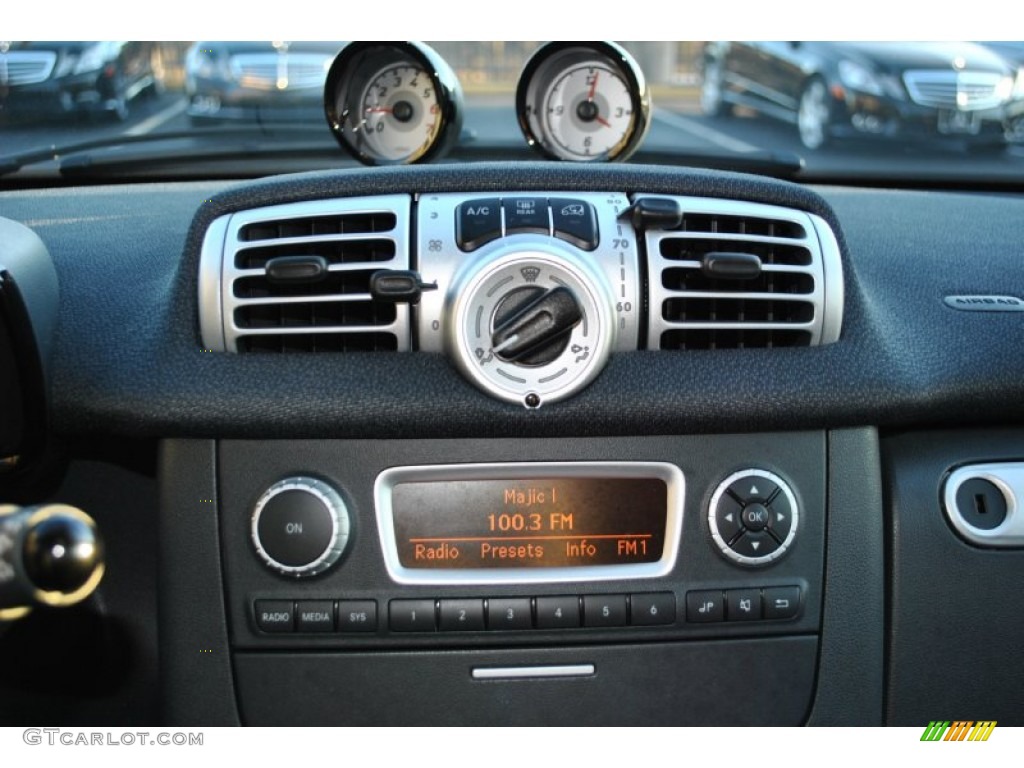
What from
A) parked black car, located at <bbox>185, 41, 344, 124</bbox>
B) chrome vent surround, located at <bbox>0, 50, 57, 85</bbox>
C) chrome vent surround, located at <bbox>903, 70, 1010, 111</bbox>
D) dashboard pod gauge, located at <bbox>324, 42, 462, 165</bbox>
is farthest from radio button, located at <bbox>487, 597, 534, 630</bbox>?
chrome vent surround, located at <bbox>903, 70, 1010, 111</bbox>

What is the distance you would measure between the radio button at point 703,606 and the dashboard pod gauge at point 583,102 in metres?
0.99

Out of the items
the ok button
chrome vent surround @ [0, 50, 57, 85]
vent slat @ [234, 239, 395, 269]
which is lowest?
the ok button

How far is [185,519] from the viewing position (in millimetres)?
2158

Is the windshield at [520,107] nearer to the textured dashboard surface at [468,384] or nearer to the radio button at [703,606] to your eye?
the textured dashboard surface at [468,384]

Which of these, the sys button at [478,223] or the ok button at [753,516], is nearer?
the sys button at [478,223]

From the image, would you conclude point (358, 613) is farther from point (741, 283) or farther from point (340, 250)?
point (741, 283)

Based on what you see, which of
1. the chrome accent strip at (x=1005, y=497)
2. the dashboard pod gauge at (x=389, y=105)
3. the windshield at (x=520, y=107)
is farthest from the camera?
the windshield at (x=520, y=107)

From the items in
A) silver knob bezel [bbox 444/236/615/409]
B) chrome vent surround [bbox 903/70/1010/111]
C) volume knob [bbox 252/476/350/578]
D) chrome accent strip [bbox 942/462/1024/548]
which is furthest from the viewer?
chrome vent surround [bbox 903/70/1010/111]

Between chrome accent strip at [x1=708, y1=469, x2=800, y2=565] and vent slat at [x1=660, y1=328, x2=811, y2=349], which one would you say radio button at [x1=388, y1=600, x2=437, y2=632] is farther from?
vent slat at [x1=660, y1=328, x2=811, y2=349]

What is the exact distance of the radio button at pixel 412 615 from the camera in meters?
2.10

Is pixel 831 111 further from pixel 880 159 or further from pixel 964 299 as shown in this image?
pixel 964 299

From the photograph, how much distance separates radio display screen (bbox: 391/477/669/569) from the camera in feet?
6.91

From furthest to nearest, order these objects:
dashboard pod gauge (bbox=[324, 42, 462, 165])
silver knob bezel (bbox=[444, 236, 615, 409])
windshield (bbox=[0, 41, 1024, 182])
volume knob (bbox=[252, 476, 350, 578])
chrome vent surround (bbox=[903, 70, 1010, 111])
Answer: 1. chrome vent surround (bbox=[903, 70, 1010, 111])
2. windshield (bbox=[0, 41, 1024, 182])
3. dashboard pod gauge (bbox=[324, 42, 462, 165])
4. volume knob (bbox=[252, 476, 350, 578])
5. silver knob bezel (bbox=[444, 236, 615, 409])
